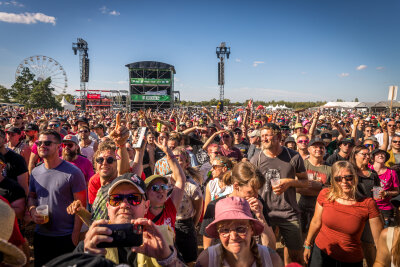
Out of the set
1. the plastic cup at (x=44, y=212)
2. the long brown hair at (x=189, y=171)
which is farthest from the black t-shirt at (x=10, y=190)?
the long brown hair at (x=189, y=171)

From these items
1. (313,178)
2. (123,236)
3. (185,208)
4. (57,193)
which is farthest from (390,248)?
(57,193)

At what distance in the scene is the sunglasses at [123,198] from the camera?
1603mm

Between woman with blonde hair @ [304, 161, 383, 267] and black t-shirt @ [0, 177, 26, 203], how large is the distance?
10.6 ft

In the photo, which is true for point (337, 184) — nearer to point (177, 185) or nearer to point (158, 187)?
point (177, 185)

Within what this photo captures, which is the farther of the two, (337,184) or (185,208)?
(185,208)

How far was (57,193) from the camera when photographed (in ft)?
8.54

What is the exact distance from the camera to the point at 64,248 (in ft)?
8.66

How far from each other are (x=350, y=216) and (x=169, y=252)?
2.00 metres

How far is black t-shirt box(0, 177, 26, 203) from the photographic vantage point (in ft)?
7.85

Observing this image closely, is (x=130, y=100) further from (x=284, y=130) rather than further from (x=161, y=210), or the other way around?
(x=161, y=210)

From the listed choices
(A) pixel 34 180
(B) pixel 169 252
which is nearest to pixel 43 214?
(A) pixel 34 180

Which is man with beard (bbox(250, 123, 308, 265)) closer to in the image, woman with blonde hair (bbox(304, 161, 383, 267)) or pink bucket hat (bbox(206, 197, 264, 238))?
woman with blonde hair (bbox(304, 161, 383, 267))

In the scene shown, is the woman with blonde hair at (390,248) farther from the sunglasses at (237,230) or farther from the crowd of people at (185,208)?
the sunglasses at (237,230)

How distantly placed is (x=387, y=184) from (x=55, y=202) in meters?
4.61
